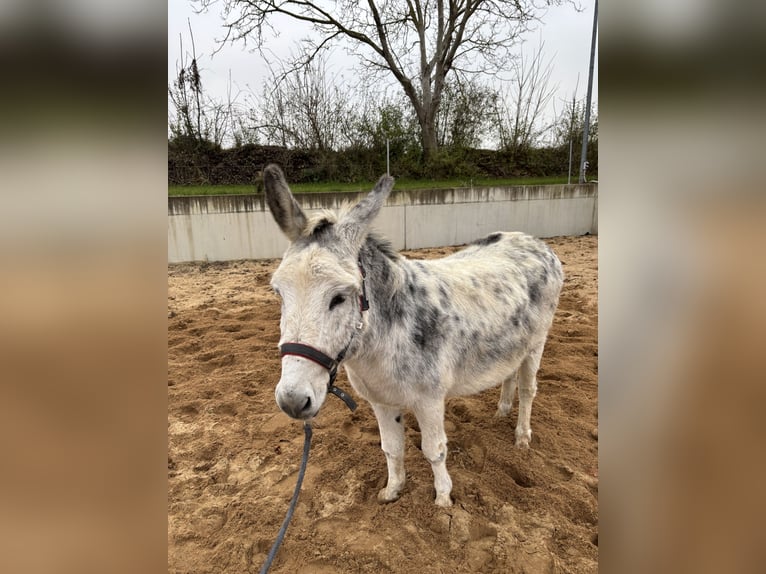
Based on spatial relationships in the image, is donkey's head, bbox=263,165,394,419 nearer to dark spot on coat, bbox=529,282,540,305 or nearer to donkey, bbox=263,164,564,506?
donkey, bbox=263,164,564,506

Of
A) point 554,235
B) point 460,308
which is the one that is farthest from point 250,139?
point 460,308

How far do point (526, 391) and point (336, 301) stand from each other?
246 cm

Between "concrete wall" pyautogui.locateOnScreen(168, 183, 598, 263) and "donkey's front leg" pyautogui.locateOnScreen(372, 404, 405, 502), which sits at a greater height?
"concrete wall" pyautogui.locateOnScreen(168, 183, 598, 263)

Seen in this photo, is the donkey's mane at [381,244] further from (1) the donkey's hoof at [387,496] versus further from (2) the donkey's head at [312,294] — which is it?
(1) the donkey's hoof at [387,496]

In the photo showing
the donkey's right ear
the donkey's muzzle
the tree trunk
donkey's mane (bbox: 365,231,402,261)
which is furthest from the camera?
the tree trunk

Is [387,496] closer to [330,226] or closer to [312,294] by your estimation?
[312,294]

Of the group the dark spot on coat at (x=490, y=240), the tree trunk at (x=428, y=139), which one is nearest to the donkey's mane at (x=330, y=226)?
the dark spot on coat at (x=490, y=240)

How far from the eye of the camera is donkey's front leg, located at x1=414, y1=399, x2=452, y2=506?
2.65 meters

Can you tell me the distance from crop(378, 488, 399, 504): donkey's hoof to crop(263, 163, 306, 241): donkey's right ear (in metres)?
2.06

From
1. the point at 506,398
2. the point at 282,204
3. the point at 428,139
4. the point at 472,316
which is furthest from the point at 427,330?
the point at 428,139

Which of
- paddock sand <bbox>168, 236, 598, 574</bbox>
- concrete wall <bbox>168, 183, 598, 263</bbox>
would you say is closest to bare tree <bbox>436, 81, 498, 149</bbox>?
concrete wall <bbox>168, 183, 598, 263</bbox>
